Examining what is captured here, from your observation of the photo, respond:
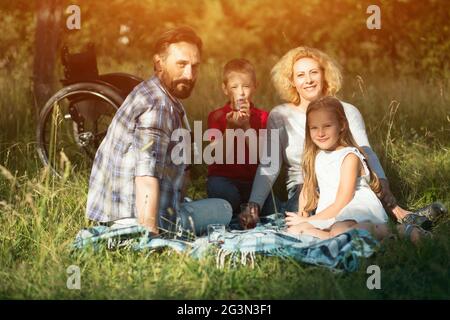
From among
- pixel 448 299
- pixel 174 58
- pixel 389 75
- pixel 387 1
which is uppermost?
pixel 387 1

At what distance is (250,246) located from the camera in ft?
13.8

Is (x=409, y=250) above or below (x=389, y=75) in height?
below

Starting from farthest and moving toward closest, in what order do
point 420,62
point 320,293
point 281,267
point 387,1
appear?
point 420,62 < point 387,1 < point 281,267 < point 320,293

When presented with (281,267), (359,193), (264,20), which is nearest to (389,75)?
(264,20)

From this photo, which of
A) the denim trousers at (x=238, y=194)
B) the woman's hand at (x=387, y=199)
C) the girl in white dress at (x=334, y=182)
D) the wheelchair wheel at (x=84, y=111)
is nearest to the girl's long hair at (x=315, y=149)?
the girl in white dress at (x=334, y=182)

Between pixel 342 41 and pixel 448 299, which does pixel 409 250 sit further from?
pixel 342 41

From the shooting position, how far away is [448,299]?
372cm

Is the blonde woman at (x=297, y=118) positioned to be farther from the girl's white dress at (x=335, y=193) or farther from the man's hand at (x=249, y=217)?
the girl's white dress at (x=335, y=193)

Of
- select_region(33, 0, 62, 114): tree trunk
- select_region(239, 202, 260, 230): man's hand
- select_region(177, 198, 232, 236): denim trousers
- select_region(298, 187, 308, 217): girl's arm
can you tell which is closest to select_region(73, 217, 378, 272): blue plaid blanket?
select_region(177, 198, 232, 236): denim trousers

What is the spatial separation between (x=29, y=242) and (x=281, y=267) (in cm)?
133

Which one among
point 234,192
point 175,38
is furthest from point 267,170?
point 175,38

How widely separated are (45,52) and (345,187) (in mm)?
3193

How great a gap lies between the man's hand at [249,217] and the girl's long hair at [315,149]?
0.99ft

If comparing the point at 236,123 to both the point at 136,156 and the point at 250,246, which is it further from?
the point at 250,246
